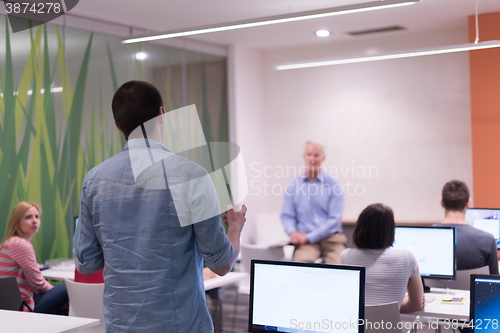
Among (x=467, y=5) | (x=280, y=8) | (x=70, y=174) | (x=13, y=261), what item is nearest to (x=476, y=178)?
(x=467, y=5)

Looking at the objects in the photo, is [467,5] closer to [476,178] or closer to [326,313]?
[476,178]

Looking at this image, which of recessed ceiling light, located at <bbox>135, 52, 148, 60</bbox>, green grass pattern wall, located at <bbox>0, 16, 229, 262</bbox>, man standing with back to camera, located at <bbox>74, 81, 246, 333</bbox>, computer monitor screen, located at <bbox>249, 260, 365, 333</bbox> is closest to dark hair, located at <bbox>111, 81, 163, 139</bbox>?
man standing with back to camera, located at <bbox>74, 81, 246, 333</bbox>

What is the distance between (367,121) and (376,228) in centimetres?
432

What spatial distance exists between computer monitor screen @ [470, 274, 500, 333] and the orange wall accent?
403cm

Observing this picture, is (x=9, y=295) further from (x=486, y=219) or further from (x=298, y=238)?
(x=486, y=219)

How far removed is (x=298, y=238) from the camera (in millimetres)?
6098

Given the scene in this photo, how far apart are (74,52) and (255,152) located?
303 centimetres

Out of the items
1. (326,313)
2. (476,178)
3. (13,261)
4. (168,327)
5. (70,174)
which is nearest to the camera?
(168,327)

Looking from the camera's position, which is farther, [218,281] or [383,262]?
[218,281]

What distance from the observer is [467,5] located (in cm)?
563

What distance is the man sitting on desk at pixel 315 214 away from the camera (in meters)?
6.09

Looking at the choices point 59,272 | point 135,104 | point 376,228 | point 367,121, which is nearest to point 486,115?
point 367,121

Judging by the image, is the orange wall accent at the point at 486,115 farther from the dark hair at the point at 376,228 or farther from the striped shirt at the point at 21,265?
the striped shirt at the point at 21,265

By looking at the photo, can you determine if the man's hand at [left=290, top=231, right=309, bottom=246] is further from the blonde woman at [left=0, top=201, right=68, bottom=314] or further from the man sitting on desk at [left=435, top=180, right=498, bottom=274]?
the blonde woman at [left=0, top=201, right=68, bottom=314]
